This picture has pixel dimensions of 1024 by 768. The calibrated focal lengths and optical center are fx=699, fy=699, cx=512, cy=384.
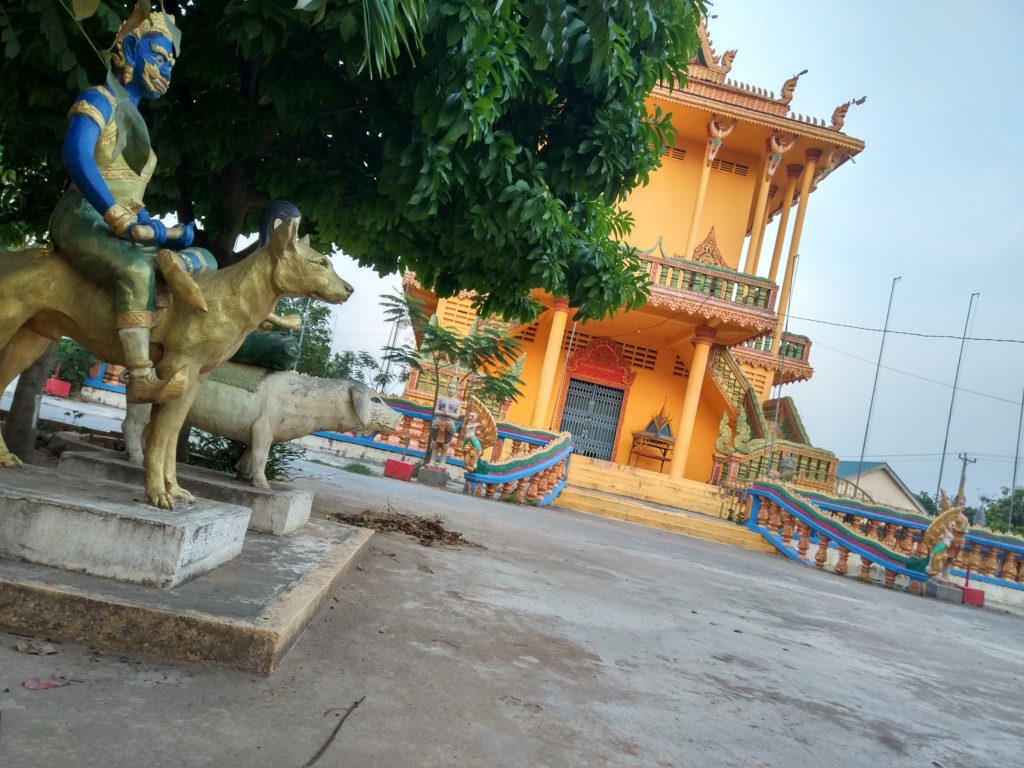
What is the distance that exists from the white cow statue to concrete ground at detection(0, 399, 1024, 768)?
2.77 feet

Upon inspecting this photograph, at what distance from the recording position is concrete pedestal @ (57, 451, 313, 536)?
3.38 meters

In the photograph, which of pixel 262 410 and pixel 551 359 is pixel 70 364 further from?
pixel 262 410

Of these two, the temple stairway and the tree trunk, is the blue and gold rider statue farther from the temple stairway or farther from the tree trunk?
the temple stairway

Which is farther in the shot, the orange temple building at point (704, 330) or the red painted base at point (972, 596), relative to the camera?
the orange temple building at point (704, 330)

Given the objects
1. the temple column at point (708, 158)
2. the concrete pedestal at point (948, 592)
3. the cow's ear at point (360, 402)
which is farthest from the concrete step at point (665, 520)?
the cow's ear at point (360, 402)

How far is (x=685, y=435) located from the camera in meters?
16.0

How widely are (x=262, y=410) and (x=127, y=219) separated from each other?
5.42 ft

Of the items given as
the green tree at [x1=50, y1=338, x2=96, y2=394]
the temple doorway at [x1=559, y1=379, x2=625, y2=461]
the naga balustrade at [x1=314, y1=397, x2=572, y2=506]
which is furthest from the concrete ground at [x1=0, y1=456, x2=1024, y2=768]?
the temple doorway at [x1=559, y1=379, x2=625, y2=461]

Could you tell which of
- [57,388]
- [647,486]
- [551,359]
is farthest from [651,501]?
[57,388]

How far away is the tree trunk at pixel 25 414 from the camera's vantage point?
432 centimetres

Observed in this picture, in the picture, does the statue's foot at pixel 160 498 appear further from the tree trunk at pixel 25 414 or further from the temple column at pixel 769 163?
the temple column at pixel 769 163

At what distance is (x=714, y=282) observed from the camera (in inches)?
632

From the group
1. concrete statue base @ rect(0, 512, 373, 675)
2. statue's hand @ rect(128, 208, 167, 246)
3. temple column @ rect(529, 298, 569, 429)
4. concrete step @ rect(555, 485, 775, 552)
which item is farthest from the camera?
temple column @ rect(529, 298, 569, 429)

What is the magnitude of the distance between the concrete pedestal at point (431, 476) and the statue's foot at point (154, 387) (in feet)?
30.4
